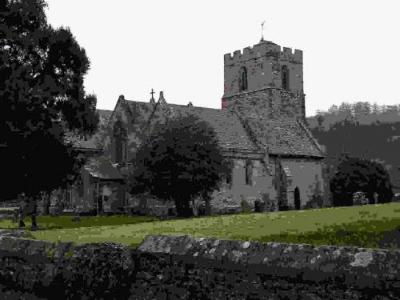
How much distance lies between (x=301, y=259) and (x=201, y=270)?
145 centimetres

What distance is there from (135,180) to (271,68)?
2585cm

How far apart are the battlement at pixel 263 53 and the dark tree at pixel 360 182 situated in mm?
16046

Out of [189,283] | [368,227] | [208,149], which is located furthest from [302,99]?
[189,283]

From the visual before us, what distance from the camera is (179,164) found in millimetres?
35656

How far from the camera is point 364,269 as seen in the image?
4.83m

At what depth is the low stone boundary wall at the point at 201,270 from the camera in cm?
492

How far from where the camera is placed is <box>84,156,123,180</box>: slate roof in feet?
152

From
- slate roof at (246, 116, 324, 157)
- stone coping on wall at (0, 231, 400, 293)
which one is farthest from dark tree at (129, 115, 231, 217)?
stone coping on wall at (0, 231, 400, 293)

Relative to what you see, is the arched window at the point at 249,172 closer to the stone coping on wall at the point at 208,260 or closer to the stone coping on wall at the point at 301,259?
the stone coping on wall at the point at 208,260

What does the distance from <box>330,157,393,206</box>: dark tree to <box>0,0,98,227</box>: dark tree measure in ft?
81.4

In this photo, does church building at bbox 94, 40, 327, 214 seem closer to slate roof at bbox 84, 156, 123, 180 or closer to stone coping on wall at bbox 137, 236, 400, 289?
slate roof at bbox 84, 156, 123, 180

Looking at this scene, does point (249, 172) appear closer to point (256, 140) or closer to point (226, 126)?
point (256, 140)

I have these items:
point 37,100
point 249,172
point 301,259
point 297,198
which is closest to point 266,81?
point 297,198

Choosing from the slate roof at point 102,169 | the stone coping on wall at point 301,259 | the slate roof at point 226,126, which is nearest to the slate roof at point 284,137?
the slate roof at point 226,126
